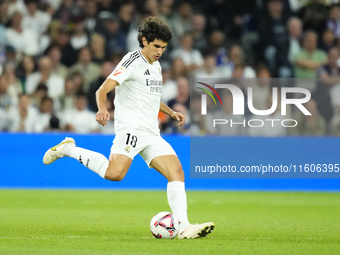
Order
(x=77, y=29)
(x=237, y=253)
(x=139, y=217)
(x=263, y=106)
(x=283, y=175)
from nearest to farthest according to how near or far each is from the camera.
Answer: (x=237, y=253)
(x=139, y=217)
(x=283, y=175)
(x=263, y=106)
(x=77, y=29)

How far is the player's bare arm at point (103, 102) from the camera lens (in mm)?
5504

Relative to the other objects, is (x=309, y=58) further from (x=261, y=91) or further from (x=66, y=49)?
(x=66, y=49)

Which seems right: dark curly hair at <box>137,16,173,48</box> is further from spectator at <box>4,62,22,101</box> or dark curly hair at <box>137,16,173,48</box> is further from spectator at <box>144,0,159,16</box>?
spectator at <box>144,0,159,16</box>

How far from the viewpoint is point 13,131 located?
11766 mm

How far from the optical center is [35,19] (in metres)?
13.9

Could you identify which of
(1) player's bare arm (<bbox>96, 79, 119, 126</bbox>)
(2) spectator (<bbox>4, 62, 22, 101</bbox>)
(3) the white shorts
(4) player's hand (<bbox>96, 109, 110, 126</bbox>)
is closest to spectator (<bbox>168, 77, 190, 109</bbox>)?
(2) spectator (<bbox>4, 62, 22, 101</bbox>)

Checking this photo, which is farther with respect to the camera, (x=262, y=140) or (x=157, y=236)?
(x=262, y=140)

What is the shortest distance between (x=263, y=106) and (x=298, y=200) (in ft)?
8.13

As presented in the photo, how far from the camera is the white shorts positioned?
599cm

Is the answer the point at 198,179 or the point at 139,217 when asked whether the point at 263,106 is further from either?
the point at 139,217

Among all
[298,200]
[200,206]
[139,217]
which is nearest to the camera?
[139,217]

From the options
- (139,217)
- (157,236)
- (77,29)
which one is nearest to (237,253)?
(157,236)

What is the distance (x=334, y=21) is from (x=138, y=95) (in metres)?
9.46

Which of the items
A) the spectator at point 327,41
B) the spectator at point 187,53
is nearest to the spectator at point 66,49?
the spectator at point 187,53
